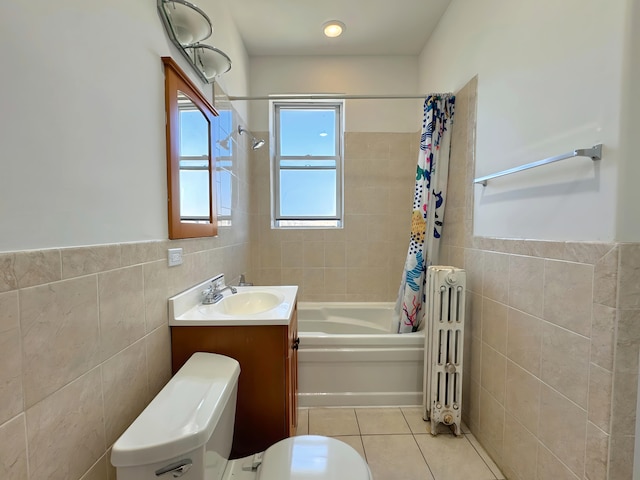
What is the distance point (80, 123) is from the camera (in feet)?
2.57

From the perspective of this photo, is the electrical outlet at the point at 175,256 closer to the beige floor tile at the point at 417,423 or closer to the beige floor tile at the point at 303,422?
the beige floor tile at the point at 303,422

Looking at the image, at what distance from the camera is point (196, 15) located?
1261 mm

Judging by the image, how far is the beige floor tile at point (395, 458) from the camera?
4.90 feet

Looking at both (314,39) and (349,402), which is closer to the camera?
(349,402)

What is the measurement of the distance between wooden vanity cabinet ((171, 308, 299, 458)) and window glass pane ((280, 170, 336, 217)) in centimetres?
198

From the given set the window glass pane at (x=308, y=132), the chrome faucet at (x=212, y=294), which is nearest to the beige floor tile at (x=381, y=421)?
the chrome faucet at (x=212, y=294)

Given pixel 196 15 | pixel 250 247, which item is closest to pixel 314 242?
pixel 250 247

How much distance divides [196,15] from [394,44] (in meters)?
2.04

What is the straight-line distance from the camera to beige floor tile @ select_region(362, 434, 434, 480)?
1.49m

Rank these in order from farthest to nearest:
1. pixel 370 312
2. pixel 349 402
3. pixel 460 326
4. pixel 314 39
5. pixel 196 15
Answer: pixel 370 312, pixel 314 39, pixel 349 402, pixel 460 326, pixel 196 15

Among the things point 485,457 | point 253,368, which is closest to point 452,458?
point 485,457

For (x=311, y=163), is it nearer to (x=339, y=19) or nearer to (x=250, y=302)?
(x=339, y=19)

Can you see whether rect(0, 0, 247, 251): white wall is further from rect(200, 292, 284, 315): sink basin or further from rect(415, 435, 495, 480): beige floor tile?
rect(415, 435, 495, 480): beige floor tile

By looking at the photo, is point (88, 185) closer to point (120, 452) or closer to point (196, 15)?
point (120, 452)
